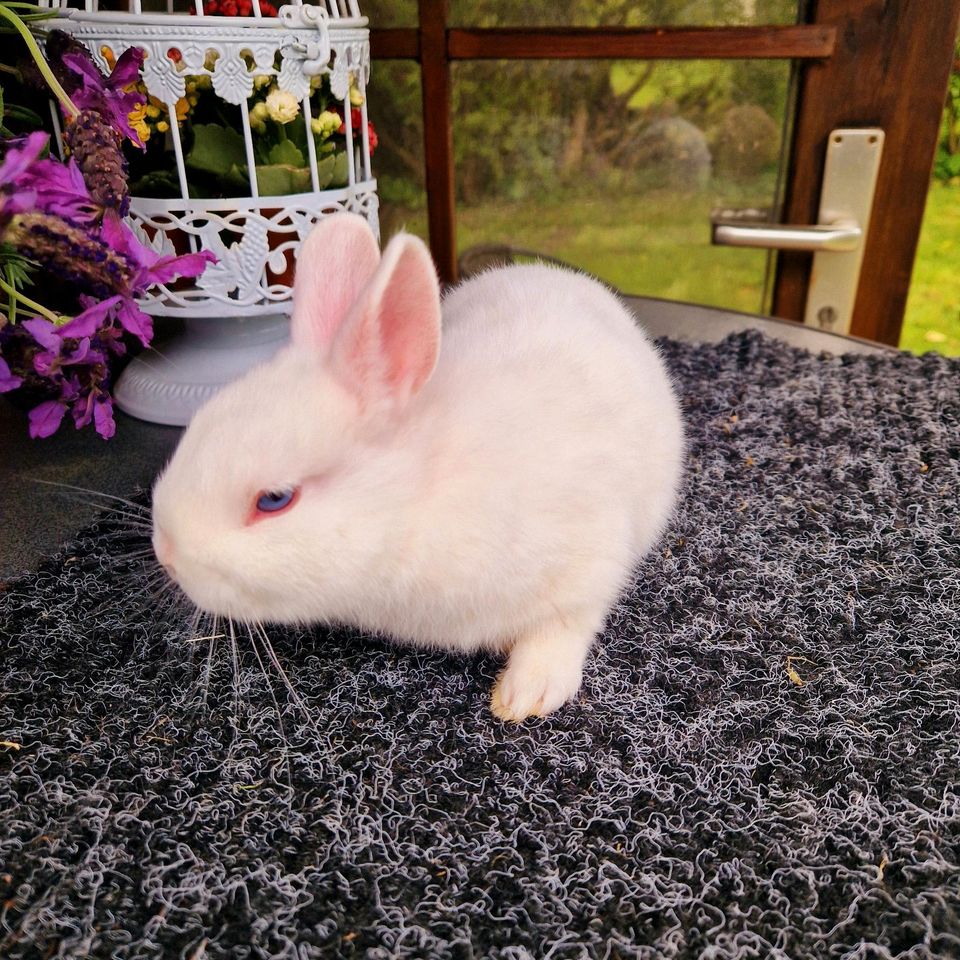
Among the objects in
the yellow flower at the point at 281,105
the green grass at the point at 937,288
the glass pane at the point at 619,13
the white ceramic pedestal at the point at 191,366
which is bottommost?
the green grass at the point at 937,288

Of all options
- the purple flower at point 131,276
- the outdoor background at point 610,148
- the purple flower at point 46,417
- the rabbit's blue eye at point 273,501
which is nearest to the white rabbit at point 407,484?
the rabbit's blue eye at point 273,501

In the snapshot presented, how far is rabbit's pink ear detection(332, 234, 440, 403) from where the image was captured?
669 mm

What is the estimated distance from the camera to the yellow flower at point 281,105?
45.0 inches

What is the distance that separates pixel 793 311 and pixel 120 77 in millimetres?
1710

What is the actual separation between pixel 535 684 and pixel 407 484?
228 mm

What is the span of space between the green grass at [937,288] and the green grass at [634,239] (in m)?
1.20

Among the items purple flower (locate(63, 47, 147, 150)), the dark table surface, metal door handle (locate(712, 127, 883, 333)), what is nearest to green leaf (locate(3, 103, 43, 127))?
purple flower (locate(63, 47, 147, 150))

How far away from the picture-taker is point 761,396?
4.50 ft

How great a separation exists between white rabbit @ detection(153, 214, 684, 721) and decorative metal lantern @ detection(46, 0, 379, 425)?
1.51ft

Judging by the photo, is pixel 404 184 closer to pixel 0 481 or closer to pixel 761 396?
pixel 761 396

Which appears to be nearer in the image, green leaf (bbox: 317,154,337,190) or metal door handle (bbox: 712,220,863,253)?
green leaf (bbox: 317,154,337,190)

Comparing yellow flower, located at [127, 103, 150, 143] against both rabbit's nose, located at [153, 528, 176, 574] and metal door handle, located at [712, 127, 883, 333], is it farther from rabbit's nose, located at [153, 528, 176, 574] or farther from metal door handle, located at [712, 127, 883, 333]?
metal door handle, located at [712, 127, 883, 333]

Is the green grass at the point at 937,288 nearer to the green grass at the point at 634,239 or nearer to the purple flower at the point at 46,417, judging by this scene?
the green grass at the point at 634,239

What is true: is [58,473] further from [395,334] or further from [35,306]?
[395,334]
